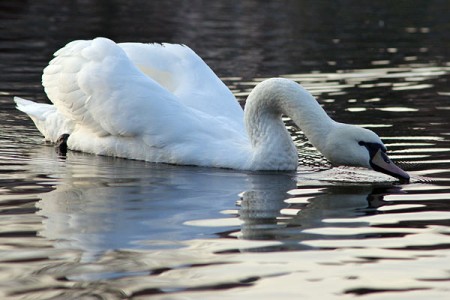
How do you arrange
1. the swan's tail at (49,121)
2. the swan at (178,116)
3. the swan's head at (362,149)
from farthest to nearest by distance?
the swan's tail at (49,121)
the swan at (178,116)
the swan's head at (362,149)

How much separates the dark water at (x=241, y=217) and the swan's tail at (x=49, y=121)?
0.19 metres

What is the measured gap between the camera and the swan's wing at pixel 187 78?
10.8m

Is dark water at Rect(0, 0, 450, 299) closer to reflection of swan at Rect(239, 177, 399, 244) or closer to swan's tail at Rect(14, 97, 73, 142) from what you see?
reflection of swan at Rect(239, 177, 399, 244)

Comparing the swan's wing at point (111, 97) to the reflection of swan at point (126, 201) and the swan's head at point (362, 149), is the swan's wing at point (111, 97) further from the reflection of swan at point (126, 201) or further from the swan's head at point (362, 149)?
the swan's head at point (362, 149)

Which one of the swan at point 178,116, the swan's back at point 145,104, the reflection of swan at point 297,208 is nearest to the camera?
the reflection of swan at point 297,208

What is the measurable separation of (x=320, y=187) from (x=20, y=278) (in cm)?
356

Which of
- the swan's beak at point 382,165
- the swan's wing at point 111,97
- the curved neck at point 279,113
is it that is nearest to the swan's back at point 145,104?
the swan's wing at point 111,97

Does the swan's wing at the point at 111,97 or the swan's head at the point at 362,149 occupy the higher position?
the swan's wing at the point at 111,97

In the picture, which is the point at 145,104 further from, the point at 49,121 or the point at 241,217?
the point at 241,217

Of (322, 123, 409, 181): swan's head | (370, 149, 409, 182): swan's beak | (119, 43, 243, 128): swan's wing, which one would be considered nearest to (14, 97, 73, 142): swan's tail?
(119, 43, 243, 128): swan's wing

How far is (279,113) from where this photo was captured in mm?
10195

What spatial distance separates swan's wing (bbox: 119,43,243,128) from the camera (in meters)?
10.8

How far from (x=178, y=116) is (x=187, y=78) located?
1.02 metres

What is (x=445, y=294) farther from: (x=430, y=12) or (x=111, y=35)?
(x=430, y=12)
